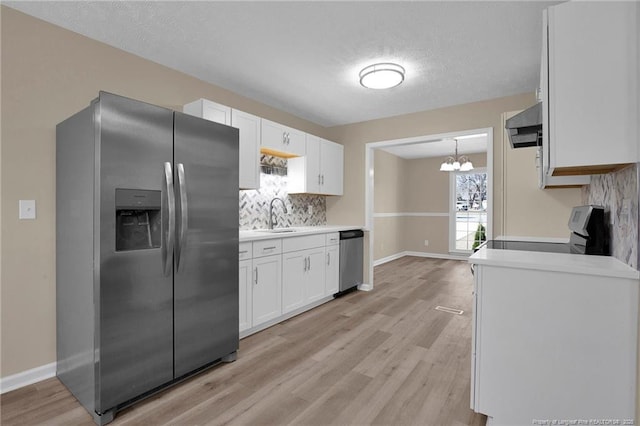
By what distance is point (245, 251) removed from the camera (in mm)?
2869

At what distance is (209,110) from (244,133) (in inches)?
17.0

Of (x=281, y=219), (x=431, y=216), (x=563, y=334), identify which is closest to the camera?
(x=563, y=334)

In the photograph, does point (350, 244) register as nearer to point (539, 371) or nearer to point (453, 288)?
point (453, 288)

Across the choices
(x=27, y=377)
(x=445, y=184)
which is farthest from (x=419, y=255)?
(x=27, y=377)

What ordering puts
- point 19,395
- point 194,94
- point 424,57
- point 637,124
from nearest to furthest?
point 637,124
point 19,395
point 424,57
point 194,94

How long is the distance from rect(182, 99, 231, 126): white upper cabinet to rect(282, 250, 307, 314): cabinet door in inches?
59.9

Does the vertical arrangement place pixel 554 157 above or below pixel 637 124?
below

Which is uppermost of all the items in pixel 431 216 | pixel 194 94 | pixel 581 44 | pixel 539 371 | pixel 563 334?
pixel 194 94

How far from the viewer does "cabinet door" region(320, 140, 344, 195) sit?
4.43 m

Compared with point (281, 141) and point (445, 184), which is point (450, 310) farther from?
point (445, 184)

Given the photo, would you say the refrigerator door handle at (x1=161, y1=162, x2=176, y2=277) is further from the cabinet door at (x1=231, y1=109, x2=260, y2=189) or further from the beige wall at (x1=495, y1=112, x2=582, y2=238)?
the beige wall at (x1=495, y1=112, x2=582, y2=238)

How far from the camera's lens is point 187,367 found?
7.00 feet

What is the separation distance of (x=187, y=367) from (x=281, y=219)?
7.51 feet

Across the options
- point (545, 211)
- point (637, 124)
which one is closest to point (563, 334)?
point (637, 124)
